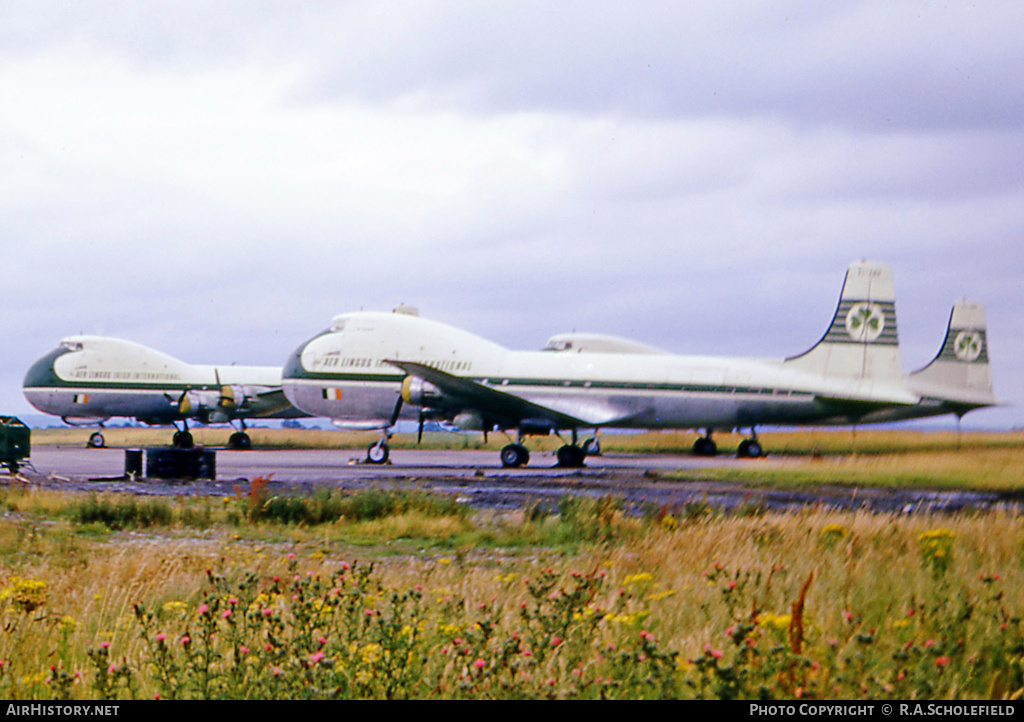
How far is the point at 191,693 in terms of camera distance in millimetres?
5508

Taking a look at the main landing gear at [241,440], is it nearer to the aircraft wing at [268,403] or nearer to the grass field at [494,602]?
the aircraft wing at [268,403]

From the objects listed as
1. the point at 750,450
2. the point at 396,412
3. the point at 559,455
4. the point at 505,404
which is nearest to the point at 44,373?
the point at 396,412

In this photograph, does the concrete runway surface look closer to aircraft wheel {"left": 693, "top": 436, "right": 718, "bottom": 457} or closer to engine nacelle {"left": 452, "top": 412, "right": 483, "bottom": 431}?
engine nacelle {"left": 452, "top": 412, "right": 483, "bottom": 431}

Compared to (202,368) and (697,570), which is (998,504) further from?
(202,368)

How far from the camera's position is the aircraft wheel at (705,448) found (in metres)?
42.2

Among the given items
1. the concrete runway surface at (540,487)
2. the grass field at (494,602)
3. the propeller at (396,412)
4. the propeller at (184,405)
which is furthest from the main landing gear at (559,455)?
the propeller at (184,405)

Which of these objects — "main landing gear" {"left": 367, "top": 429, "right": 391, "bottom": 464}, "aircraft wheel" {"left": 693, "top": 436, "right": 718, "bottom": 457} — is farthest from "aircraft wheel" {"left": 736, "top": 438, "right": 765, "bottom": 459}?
"main landing gear" {"left": 367, "top": 429, "right": 391, "bottom": 464}

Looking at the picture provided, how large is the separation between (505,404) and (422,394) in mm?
3194

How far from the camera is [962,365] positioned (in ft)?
133

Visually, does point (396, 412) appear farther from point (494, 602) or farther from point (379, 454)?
point (494, 602)
